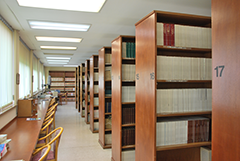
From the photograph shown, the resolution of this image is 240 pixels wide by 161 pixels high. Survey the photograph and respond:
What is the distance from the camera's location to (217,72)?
1278mm

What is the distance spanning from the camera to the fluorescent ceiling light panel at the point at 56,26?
3.92 metres

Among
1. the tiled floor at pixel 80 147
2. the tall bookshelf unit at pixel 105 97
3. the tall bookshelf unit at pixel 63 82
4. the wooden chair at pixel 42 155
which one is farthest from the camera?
the tall bookshelf unit at pixel 63 82

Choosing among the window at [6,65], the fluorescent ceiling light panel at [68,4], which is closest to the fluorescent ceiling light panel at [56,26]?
the window at [6,65]

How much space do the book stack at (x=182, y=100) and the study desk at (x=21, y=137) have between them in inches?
64.7

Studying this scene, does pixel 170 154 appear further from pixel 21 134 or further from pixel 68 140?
pixel 68 140

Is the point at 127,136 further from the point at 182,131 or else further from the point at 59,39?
the point at 59,39

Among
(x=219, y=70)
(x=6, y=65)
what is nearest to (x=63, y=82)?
(x=6, y=65)

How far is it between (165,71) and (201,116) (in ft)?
3.41

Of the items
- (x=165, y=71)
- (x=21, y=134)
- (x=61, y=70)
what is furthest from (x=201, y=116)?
(x=61, y=70)

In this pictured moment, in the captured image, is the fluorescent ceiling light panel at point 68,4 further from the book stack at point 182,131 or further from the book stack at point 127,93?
the book stack at point 182,131

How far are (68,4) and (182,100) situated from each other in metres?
2.30

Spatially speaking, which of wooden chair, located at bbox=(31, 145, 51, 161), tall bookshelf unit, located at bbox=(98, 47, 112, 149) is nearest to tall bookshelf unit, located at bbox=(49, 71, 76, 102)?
tall bookshelf unit, located at bbox=(98, 47, 112, 149)

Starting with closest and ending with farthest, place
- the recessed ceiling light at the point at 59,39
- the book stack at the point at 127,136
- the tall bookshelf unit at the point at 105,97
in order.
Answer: the book stack at the point at 127,136 < the tall bookshelf unit at the point at 105,97 < the recessed ceiling light at the point at 59,39

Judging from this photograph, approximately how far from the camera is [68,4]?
2.96 m
